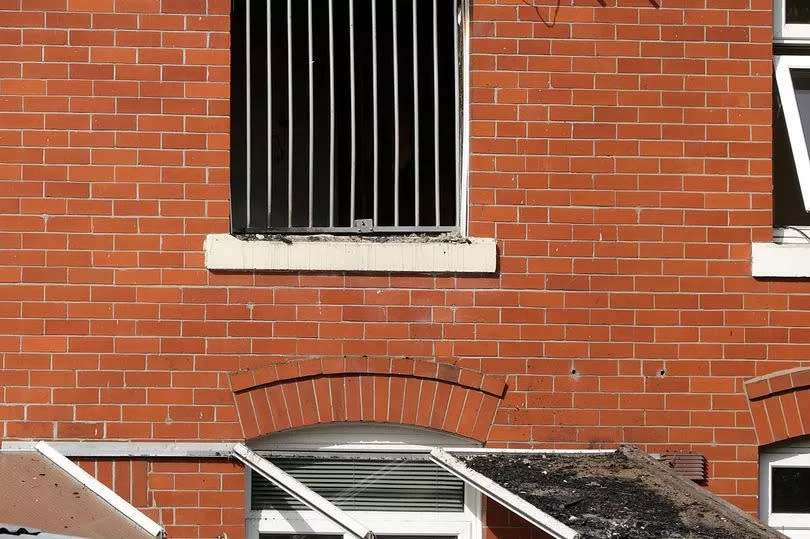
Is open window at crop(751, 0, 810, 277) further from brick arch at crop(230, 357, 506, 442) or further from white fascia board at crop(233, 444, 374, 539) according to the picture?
white fascia board at crop(233, 444, 374, 539)

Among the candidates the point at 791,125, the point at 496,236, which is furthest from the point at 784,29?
the point at 496,236

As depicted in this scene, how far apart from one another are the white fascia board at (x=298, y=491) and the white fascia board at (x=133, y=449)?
0.19 meters

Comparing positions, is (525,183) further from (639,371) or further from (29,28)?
(29,28)

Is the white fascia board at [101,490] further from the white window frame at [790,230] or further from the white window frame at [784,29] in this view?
the white window frame at [784,29]

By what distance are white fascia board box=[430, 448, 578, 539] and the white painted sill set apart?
102 centimetres

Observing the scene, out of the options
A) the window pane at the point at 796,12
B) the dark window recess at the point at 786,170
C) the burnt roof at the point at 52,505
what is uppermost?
the window pane at the point at 796,12

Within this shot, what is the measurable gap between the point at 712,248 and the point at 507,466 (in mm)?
1648

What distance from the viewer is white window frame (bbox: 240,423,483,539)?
19.0ft

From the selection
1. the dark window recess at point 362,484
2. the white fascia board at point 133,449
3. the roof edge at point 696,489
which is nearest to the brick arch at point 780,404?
the roof edge at point 696,489

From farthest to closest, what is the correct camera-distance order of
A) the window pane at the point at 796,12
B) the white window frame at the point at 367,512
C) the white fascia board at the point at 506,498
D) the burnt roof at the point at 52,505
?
the window pane at the point at 796,12 → the white window frame at the point at 367,512 → the burnt roof at the point at 52,505 → the white fascia board at the point at 506,498

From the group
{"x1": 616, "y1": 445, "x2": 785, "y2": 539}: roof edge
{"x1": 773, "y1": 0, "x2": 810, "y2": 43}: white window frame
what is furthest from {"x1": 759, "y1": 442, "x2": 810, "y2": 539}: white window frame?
{"x1": 773, "y1": 0, "x2": 810, "y2": 43}: white window frame

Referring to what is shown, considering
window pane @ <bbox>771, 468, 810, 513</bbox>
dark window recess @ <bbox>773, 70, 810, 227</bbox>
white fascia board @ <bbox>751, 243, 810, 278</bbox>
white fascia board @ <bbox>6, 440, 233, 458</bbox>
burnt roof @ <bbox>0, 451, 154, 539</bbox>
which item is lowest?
window pane @ <bbox>771, 468, 810, 513</bbox>

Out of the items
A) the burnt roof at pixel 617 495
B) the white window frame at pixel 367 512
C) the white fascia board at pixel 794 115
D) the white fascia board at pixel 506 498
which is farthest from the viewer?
the white fascia board at pixel 794 115

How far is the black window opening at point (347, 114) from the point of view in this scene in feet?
19.8
